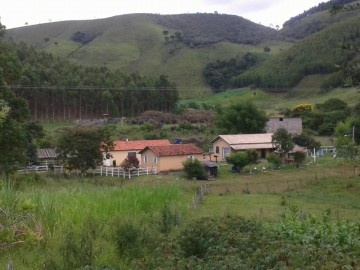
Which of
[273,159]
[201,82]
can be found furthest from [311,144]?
[201,82]

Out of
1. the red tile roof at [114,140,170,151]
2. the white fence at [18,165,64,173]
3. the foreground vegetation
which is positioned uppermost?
the red tile roof at [114,140,170,151]

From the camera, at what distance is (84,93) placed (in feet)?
234

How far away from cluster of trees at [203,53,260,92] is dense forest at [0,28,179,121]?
144ft

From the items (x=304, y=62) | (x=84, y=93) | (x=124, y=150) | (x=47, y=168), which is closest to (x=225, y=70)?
(x=304, y=62)

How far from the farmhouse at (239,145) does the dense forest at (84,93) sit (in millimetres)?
27762

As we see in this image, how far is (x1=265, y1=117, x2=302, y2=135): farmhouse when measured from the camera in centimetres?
5333

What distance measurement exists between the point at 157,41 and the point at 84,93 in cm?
9161

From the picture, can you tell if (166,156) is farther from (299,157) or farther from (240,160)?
(299,157)

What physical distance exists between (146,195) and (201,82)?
118 meters

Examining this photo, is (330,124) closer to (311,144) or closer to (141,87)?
(311,144)

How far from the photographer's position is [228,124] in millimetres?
54406

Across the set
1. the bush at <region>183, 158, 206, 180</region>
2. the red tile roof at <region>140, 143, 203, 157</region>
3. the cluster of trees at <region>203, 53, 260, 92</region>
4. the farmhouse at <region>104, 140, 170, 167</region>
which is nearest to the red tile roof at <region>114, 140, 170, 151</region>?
the farmhouse at <region>104, 140, 170, 167</region>

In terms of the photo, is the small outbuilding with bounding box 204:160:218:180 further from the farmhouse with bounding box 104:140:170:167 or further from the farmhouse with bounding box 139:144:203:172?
the farmhouse with bounding box 104:140:170:167

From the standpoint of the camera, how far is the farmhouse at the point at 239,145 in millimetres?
43875
